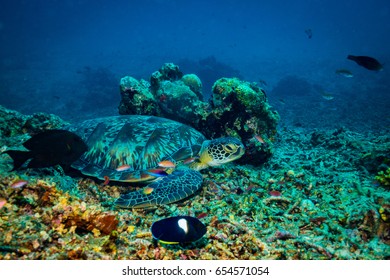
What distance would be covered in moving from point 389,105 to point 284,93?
29.3 feet

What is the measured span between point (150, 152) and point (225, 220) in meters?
2.17

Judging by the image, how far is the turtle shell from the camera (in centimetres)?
412

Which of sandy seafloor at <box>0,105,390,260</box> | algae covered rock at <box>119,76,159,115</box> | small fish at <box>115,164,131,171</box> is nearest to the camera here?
sandy seafloor at <box>0,105,390,260</box>

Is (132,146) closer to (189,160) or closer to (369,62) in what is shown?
(189,160)

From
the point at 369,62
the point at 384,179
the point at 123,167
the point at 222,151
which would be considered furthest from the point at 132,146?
the point at 369,62

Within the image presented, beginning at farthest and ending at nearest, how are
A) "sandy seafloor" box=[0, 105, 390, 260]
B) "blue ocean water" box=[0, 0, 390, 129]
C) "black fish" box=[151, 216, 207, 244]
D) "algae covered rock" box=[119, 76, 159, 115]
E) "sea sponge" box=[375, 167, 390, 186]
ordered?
1. "blue ocean water" box=[0, 0, 390, 129]
2. "algae covered rock" box=[119, 76, 159, 115]
3. "sea sponge" box=[375, 167, 390, 186]
4. "sandy seafloor" box=[0, 105, 390, 260]
5. "black fish" box=[151, 216, 207, 244]

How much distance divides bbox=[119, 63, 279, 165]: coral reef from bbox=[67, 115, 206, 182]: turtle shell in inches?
43.3

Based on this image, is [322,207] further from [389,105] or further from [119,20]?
[119,20]

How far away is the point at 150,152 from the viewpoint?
4285 millimetres

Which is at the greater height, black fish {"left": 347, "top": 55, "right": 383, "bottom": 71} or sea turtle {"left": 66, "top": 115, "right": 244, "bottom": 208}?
black fish {"left": 347, "top": 55, "right": 383, "bottom": 71}

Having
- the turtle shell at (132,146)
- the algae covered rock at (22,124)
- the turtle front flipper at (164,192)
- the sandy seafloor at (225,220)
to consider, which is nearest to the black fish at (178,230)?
the sandy seafloor at (225,220)

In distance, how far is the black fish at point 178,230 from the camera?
5.68 feet

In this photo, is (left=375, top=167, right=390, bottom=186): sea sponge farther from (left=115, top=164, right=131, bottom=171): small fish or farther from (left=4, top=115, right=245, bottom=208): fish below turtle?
(left=115, top=164, right=131, bottom=171): small fish

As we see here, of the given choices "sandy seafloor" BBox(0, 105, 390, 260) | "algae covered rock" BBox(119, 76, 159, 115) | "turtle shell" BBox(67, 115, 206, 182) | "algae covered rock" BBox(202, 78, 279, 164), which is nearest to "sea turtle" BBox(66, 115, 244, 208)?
"turtle shell" BBox(67, 115, 206, 182)
